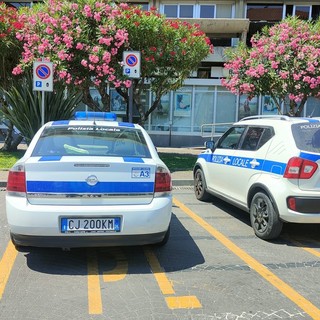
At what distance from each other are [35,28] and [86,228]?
908 cm

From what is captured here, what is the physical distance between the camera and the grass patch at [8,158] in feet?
36.9

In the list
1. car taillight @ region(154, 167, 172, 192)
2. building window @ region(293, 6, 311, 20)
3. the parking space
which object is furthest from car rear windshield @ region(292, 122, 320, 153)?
building window @ region(293, 6, 311, 20)

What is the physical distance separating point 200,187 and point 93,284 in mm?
4277

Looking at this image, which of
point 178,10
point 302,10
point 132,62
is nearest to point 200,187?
point 132,62

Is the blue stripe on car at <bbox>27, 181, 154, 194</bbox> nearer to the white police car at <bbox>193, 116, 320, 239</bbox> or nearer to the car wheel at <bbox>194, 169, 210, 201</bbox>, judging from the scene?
the white police car at <bbox>193, 116, 320, 239</bbox>

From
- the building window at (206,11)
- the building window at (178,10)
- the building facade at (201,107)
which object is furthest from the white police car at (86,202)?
the building window at (206,11)

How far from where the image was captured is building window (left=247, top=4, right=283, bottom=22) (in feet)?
72.0

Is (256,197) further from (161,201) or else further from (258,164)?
(161,201)

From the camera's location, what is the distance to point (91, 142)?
4.76 metres

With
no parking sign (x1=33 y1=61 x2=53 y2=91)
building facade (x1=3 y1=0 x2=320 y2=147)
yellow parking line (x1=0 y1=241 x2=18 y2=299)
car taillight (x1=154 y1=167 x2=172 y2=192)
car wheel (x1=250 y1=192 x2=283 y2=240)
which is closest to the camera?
yellow parking line (x1=0 y1=241 x2=18 y2=299)

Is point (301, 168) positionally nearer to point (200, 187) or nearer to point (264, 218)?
point (264, 218)

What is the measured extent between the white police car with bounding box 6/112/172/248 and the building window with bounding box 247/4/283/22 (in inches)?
787

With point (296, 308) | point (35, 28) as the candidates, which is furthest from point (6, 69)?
point (296, 308)

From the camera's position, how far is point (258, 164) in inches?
224
